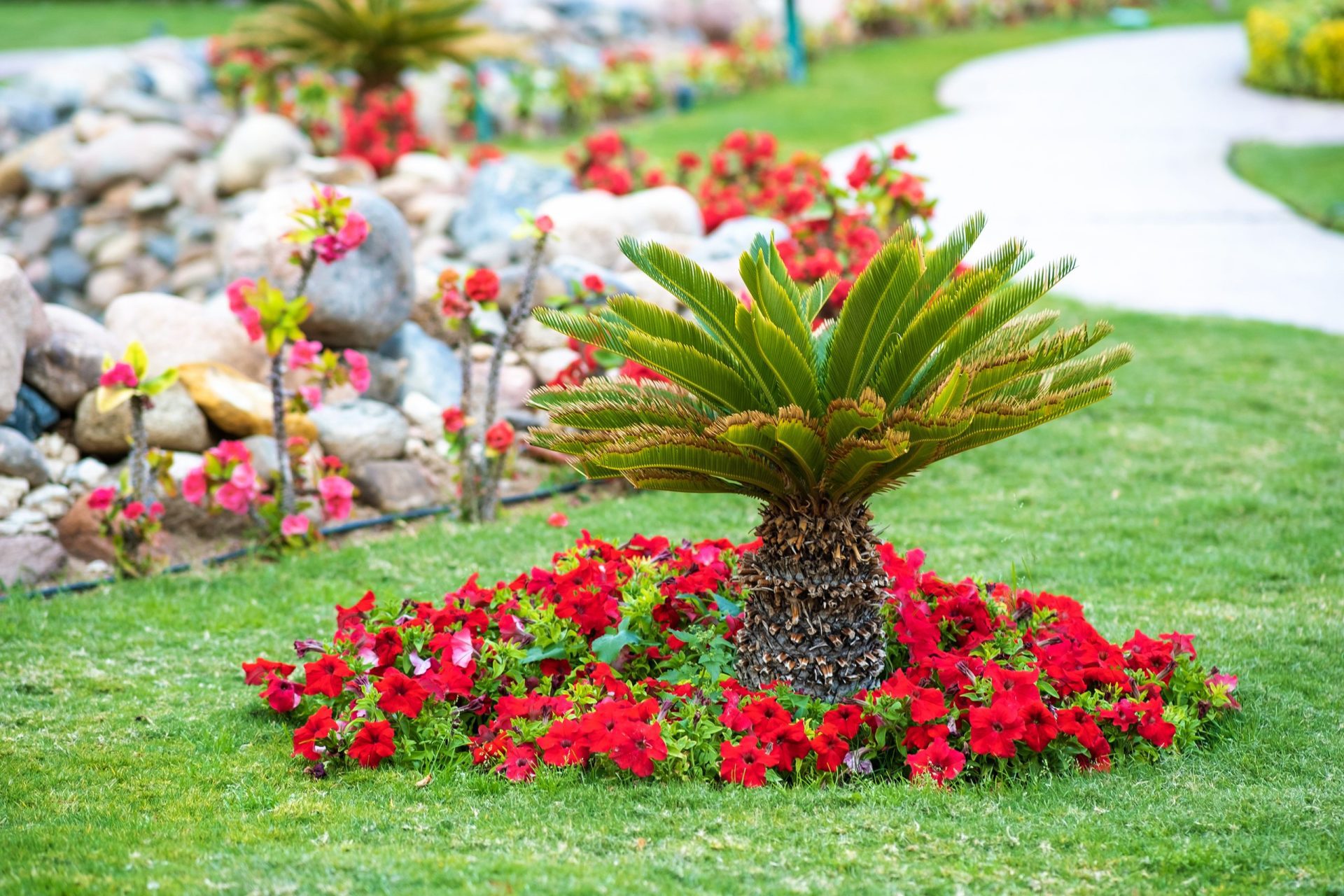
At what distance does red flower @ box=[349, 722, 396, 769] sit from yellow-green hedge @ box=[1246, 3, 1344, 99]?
650 inches

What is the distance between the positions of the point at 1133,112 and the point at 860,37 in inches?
304

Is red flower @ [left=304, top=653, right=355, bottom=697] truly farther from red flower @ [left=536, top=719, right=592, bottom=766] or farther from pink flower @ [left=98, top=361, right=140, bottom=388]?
pink flower @ [left=98, top=361, right=140, bottom=388]

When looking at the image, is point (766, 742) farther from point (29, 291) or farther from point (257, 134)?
point (257, 134)

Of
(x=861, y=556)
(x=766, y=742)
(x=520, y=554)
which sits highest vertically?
(x=861, y=556)

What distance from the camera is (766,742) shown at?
3.50 m

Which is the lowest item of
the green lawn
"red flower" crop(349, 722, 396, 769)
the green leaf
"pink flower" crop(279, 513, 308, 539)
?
"pink flower" crop(279, 513, 308, 539)

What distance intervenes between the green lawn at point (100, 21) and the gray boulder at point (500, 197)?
12209 mm

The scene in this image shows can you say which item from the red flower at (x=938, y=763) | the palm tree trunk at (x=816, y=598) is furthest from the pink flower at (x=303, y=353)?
the red flower at (x=938, y=763)

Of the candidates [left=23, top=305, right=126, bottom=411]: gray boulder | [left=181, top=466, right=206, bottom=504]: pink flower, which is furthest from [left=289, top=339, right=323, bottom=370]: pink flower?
[left=23, top=305, right=126, bottom=411]: gray boulder

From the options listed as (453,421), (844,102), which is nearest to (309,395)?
(453,421)

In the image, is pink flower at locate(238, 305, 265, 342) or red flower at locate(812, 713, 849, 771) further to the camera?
pink flower at locate(238, 305, 265, 342)

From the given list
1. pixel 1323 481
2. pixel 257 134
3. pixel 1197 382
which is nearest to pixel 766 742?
pixel 1323 481

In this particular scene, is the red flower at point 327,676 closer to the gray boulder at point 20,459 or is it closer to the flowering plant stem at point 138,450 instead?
the flowering plant stem at point 138,450

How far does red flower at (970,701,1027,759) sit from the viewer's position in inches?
137
